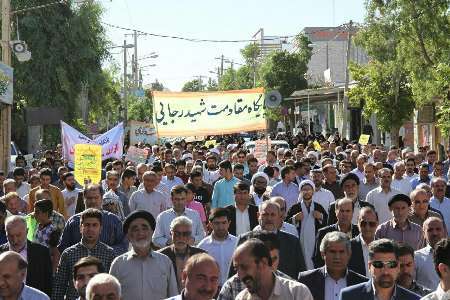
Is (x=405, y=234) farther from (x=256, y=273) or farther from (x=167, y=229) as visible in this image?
(x=256, y=273)

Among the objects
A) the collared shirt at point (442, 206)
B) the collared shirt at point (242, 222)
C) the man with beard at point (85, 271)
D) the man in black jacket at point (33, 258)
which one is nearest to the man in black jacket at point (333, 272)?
the man with beard at point (85, 271)

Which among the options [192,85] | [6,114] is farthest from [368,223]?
[192,85]

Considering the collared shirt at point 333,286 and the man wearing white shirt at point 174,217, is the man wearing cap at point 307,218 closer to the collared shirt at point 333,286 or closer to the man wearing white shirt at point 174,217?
the man wearing white shirt at point 174,217

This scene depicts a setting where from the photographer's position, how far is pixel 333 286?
7.05 meters

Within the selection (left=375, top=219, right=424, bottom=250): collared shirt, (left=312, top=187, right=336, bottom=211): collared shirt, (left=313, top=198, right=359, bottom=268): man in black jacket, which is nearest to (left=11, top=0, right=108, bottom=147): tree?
(left=312, top=187, right=336, bottom=211): collared shirt

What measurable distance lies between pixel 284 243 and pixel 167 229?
73.7 inches

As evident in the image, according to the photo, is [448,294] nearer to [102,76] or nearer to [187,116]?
[187,116]

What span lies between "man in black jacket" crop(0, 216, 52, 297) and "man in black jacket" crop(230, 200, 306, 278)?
6.11ft

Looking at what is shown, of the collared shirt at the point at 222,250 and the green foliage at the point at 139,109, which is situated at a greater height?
the green foliage at the point at 139,109

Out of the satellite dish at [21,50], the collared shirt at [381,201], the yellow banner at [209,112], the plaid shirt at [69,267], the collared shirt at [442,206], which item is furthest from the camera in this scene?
the satellite dish at [21,50]

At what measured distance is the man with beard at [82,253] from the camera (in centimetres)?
802

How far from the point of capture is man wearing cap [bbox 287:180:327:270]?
426 inches

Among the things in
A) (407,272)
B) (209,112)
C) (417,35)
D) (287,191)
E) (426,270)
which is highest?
(417,35)

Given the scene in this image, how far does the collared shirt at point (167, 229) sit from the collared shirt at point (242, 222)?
533 mm
